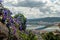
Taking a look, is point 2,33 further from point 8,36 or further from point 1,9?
point 1,9

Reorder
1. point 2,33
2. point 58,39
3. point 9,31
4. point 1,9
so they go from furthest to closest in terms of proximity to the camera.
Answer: point 58,39, point 1,9, point 9,31, point 2,33

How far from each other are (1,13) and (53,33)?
14.1 meters

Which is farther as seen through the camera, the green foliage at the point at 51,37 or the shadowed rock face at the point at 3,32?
the green foliage at the point at 51,37

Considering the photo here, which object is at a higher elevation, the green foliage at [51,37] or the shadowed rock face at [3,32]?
the shadowed rock face at [3,32]

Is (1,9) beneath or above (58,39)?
above

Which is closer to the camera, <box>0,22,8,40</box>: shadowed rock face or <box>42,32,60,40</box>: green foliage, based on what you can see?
<box>0,22,8,40</box>: shadowed rock face

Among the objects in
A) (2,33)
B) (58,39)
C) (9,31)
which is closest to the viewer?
(2,33)

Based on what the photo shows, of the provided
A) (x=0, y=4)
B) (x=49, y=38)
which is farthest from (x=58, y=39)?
(x=0, y=4)

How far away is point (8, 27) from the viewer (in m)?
6.71

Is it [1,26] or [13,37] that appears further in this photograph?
[13,37]

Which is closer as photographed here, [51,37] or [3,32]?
[3,32]

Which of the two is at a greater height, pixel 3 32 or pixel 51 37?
pixel 3 32

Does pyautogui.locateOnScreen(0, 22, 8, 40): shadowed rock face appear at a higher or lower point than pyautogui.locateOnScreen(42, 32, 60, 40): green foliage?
higher

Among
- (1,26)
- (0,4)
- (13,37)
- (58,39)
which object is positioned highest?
(0,4)
